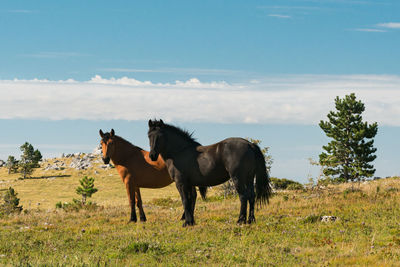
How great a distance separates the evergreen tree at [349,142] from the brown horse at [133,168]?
162ft

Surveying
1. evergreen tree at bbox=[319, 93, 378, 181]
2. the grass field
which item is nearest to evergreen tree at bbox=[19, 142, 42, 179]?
evergreen tree at bbox=[319, 93, 378, 181]

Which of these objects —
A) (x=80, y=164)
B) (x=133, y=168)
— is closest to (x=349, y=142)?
(x=133, y=168)

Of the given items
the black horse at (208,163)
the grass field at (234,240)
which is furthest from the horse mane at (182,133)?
the grass field at (234,240)

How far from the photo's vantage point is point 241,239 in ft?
36.3

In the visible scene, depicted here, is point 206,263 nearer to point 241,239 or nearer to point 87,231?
point 241,239

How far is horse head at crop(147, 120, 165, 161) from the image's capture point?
14.3m

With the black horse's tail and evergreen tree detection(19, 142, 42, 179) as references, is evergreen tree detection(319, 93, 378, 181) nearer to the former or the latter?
the black horse's tail

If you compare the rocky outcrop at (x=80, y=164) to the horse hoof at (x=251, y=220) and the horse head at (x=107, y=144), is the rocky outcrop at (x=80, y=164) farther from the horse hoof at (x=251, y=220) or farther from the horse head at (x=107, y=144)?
the horse hoof at (x=251, y=220)

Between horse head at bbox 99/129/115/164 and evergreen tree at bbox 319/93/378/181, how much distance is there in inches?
1978

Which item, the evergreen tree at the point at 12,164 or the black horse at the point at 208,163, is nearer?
the black horse at the point at 208,163

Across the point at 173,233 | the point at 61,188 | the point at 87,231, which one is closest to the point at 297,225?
the point at 173,233

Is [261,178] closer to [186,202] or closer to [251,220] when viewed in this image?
[251,220]

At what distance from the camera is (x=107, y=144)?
1650cm

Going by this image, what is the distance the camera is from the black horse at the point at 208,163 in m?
13.4
